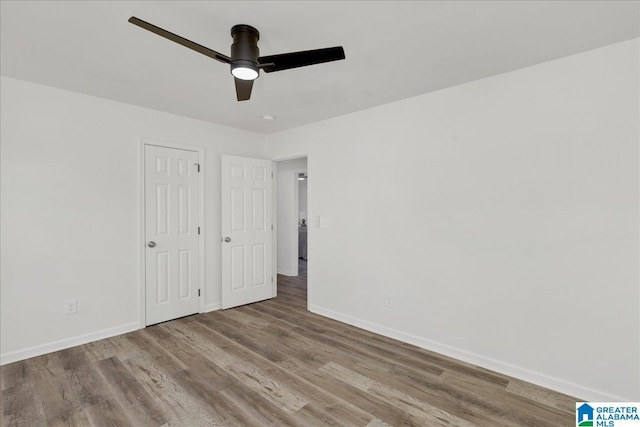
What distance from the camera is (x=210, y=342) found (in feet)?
10.1

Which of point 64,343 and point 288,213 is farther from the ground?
point 288,213

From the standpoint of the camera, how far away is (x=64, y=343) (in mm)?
2945

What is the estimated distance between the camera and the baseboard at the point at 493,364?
7.11 ft

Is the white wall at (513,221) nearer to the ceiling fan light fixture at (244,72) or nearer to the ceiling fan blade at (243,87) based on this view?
the ceiling fan blade at (243,87)

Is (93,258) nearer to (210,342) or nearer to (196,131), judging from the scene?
(210,342)

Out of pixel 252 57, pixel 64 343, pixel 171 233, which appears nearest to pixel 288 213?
pixel 171 233

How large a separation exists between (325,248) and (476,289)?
6.02 feet

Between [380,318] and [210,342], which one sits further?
[380,318]

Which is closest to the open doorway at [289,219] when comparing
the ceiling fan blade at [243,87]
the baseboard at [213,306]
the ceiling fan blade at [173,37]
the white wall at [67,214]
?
the baseboard at [213,306]

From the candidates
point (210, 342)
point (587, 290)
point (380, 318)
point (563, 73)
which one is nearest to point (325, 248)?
point (380, 318)

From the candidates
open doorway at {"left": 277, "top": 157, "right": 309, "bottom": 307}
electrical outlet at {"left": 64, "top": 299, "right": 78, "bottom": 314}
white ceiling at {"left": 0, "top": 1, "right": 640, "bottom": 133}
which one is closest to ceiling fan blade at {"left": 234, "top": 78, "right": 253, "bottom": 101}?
white ceiling at {"left": 0, "top": 1, "right": 640, "bottom": 133}

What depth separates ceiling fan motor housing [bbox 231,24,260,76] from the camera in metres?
1.79

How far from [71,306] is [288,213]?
3.75 metres

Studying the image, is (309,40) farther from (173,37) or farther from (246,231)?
(246,231)
